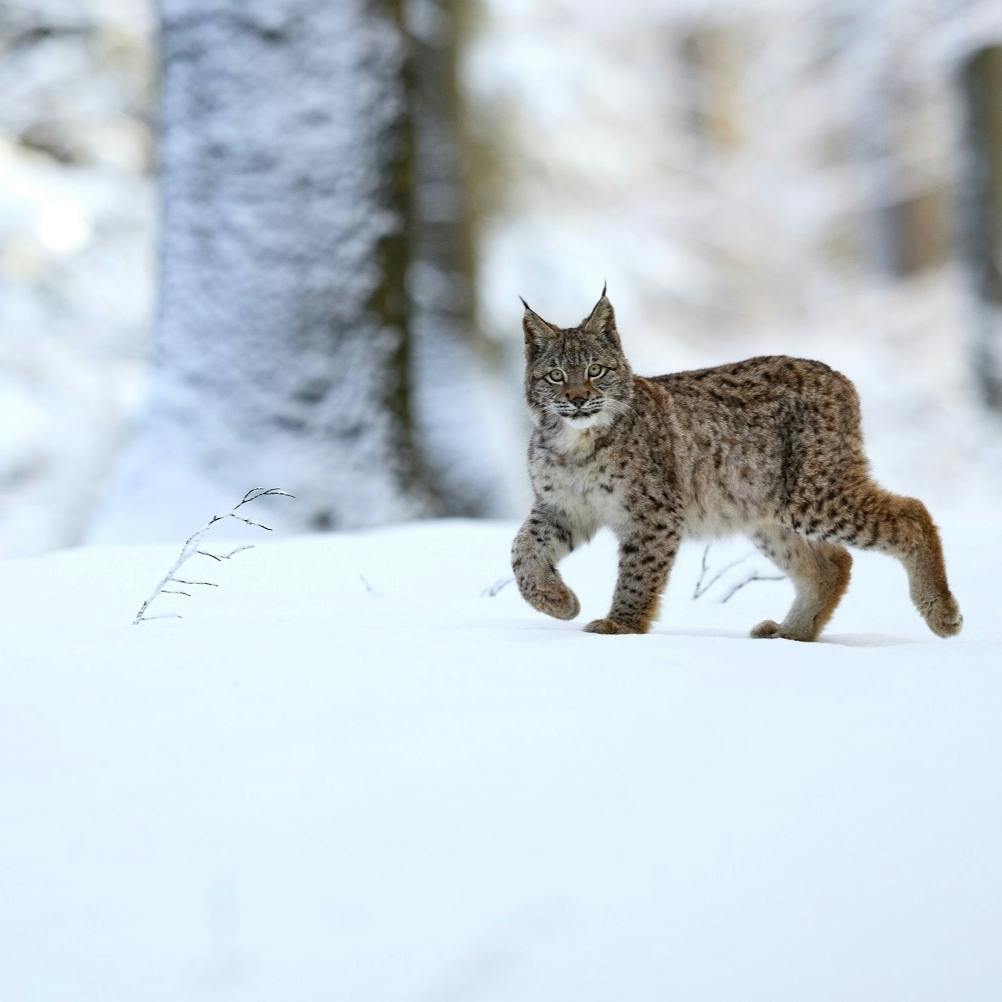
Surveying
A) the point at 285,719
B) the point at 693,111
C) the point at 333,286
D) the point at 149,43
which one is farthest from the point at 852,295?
the point at 285,719

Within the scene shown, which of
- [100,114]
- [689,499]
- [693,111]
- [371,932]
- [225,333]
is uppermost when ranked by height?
[693,111]

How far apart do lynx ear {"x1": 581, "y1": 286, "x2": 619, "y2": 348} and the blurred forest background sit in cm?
173

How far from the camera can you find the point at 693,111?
19422 millimetres

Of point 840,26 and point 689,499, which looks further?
point 840,26

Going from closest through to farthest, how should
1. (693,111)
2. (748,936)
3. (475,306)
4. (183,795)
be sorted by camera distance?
(748,936)
(183,795)
(475,306)
(693,111)

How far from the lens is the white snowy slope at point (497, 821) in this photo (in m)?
1.91

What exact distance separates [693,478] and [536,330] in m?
0.59

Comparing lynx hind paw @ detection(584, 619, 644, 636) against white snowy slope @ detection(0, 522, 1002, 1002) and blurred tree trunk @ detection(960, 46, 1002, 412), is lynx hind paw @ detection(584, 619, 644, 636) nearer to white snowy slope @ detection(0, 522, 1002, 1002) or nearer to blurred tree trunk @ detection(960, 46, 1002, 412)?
white snowy slope @ detection(0, 522, 1002, 1002)

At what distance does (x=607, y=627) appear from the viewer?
366cm

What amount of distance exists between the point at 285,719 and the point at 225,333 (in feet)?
13.0

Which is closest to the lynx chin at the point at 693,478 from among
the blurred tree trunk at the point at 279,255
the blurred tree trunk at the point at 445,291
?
the blurred tree trunk at the point at 279,255

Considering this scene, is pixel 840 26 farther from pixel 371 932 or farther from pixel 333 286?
pixel 371 932

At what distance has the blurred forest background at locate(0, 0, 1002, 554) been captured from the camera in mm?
6238

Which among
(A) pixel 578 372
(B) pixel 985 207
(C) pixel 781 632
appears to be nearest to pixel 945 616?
(C) pixel 781 632
